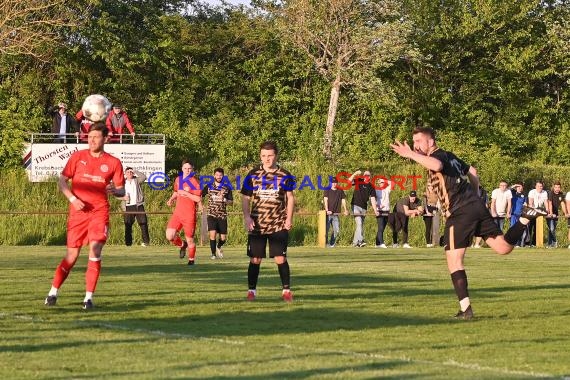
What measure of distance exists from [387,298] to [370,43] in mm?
31426

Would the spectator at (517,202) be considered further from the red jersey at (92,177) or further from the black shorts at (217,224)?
the red jersey at (92,177)

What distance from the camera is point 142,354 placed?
9.57m

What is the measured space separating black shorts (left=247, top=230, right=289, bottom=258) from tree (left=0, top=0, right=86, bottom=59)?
25.4 meters

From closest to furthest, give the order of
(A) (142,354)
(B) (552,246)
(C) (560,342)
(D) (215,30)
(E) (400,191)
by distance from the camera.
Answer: (A) (142,354) < (C) (560,342) < (B) (552,246) < (E) (400,191) < (D) (215,30)

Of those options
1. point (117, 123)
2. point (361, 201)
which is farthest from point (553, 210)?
point (117, 123)

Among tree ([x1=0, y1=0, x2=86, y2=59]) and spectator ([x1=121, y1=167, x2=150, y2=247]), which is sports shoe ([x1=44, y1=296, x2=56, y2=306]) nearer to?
spectator ([x1=121, y1=167, x2=150, y2=247])

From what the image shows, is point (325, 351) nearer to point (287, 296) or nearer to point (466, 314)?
point (466, 314)

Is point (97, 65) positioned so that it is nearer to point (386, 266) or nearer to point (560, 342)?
point (386, 266)

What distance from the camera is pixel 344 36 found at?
4566 centimetres

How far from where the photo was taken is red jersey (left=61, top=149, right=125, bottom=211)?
13328mm

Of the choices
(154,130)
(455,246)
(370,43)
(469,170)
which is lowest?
(455,246)

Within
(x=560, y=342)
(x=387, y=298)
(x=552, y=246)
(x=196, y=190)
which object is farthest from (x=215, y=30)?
(x=560, y=342)

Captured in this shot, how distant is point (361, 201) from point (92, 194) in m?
22.6

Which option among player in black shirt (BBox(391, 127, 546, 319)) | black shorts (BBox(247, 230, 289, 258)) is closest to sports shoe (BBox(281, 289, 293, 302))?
black shorts (BBox(247, 230, 289, 258))
